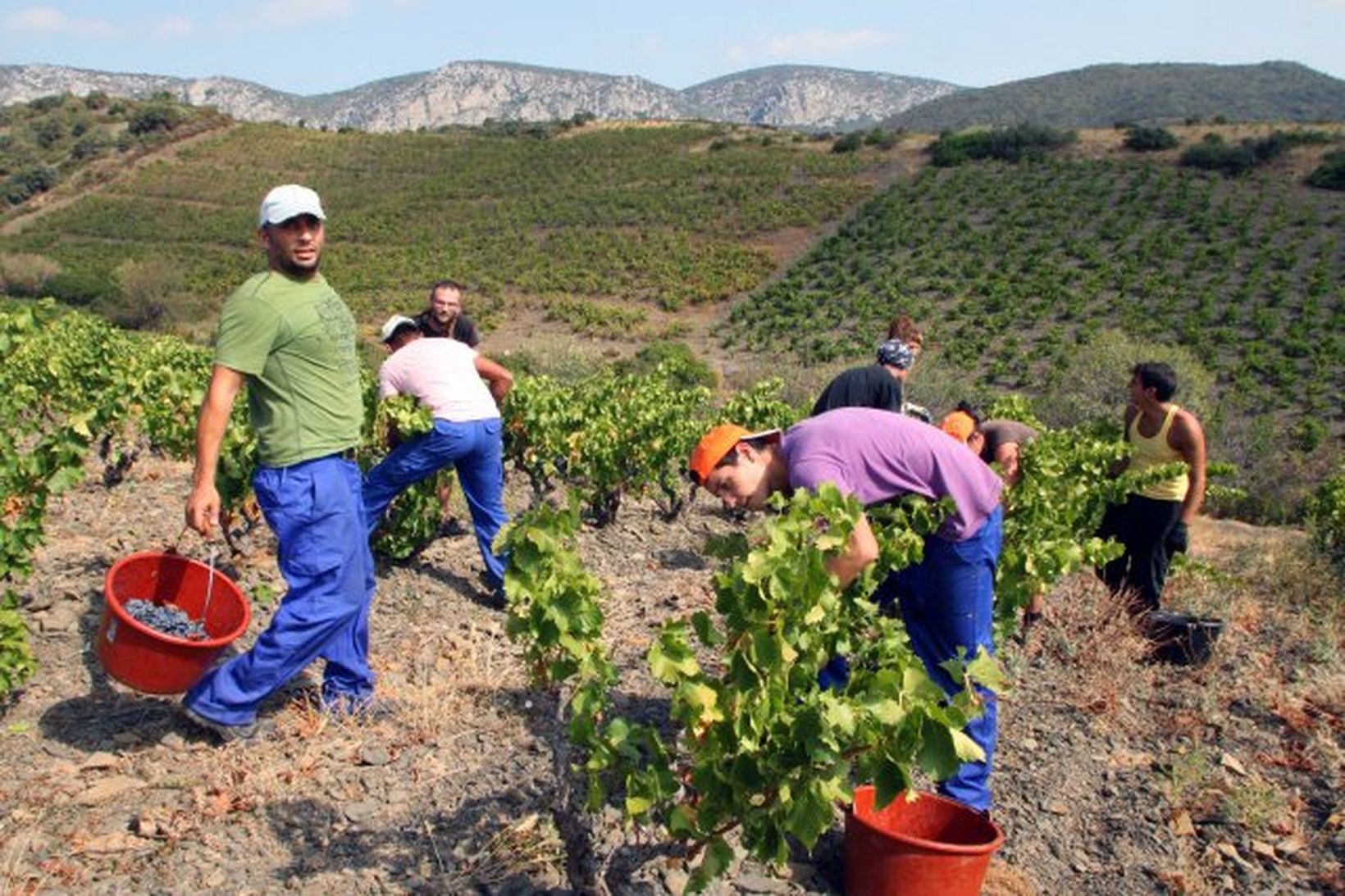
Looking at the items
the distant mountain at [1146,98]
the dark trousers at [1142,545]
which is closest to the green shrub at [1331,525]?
the dark trousers at [1142,545]

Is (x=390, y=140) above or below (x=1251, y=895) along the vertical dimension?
above

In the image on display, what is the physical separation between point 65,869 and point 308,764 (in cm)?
75

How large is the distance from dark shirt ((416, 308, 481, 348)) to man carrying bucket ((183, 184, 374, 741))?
1651 mm

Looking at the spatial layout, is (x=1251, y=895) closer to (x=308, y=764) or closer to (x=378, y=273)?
(x=308, y=764)

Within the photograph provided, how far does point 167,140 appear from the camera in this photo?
229 feet

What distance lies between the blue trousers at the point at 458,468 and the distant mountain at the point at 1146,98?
135747mm

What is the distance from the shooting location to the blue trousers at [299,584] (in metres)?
3.44

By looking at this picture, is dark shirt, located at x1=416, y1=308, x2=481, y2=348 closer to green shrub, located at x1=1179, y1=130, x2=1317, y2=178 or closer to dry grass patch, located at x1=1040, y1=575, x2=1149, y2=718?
dry grass patch, located at x1=1040, y1=575, x2=1149, y2=718

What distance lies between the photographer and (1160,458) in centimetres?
543

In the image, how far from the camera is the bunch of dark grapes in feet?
11.9

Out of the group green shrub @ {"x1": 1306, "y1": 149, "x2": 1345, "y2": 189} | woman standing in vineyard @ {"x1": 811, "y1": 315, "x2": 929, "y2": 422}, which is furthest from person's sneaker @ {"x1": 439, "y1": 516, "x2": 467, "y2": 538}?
green shrub @ {"x1": 1306, "y1": 149, "x2": 1345, "y2": 189}

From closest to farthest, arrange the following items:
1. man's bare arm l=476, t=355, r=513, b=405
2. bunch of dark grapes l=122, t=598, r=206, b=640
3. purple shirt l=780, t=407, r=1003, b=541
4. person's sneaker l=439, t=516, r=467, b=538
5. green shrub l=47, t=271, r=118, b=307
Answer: purple shirt l=780, t=407, r=1003, b=541 < bunch of dark grapes l=122, t=598, r=206, b=640 < man's bare arm l=476, t=355, r=513, b=405 < person's sneaker l=439, t=516, r=467, b=538 < green shrub l=47, t=271, r=118, b=307

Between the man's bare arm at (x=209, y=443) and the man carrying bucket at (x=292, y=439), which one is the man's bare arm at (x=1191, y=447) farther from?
the man's bare arm at (x=209, y=443)

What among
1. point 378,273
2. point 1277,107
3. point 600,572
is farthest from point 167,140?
point 1277,107
